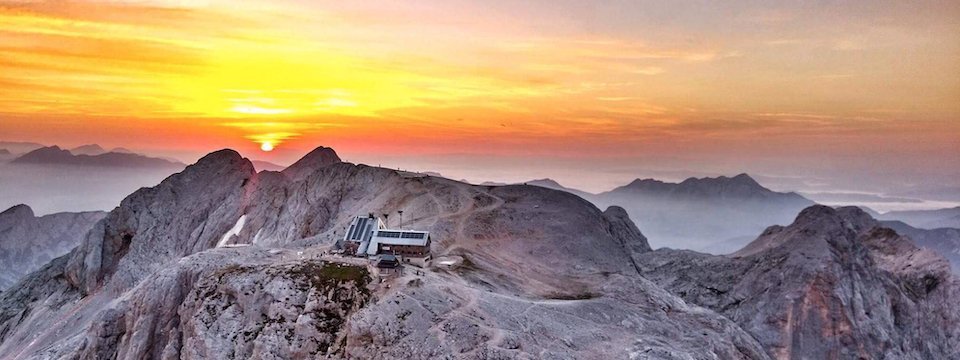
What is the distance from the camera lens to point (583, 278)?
150750 mm

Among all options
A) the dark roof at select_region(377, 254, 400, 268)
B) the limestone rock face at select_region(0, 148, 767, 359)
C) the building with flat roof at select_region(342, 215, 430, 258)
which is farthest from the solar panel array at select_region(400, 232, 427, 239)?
the dark roof at select_region(377, 254, 400, 268)

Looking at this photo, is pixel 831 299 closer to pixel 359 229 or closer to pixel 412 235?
pixel 412 235

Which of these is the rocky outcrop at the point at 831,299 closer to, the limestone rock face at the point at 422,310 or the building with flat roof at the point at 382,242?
the limestone rock face at the point at 422,310

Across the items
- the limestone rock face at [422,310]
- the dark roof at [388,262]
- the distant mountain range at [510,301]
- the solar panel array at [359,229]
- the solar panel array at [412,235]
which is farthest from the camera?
the solar panel array at [412,235]

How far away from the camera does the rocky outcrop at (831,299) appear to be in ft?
564

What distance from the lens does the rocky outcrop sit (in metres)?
172

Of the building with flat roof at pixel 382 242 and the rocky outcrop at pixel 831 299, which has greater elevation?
the building with flat roof at pixel 382 242

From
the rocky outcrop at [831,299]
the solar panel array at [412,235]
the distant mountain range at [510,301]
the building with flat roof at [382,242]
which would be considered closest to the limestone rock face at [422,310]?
the distant mountain range at [510,301]

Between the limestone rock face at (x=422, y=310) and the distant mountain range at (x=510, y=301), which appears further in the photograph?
the distant mountain range at (x=510, y=301)

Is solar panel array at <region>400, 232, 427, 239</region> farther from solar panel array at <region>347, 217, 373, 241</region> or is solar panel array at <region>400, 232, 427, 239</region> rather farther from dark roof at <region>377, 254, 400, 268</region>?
dark roof at <region>377, 254, 400, 268</region>

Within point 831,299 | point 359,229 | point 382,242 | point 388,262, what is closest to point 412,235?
point 382,242

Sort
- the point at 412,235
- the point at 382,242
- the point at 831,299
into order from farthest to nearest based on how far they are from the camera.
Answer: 1. the point at 831,299
2. the point at 412,235
3. the point at 382,242

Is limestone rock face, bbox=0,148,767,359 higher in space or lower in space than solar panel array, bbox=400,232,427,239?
lower

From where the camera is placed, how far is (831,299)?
568 ft
